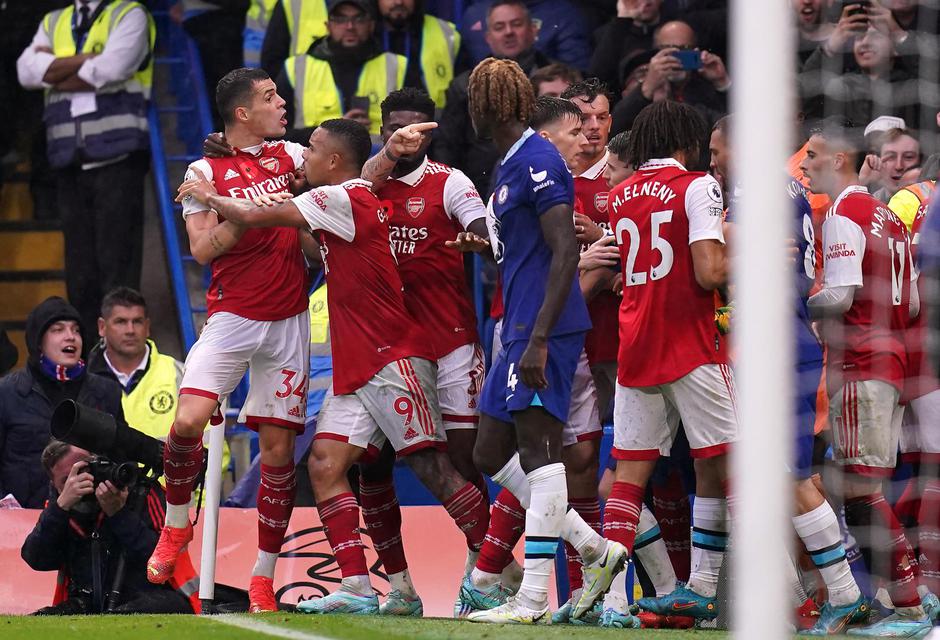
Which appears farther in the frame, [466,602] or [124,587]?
[124,587]

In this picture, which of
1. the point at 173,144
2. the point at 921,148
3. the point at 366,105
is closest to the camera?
the point at 921,148

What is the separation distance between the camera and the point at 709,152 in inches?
318

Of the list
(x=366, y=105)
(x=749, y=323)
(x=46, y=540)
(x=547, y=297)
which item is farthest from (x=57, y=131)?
(x=749, y=323)

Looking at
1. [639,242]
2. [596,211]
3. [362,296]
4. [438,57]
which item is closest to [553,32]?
[438,57]

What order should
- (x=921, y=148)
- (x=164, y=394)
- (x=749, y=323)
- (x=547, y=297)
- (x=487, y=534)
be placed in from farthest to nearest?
(x=164, y=394)
(x=921, y=148)
(x=487, y=534)
(x=547, y=297)
(x=749, y=323)

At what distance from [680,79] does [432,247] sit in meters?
2.62

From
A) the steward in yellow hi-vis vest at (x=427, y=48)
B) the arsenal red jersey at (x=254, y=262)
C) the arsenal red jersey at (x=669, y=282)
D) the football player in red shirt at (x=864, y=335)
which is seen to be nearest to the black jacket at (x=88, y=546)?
the arsenal red jersey at (x=254, y=262)

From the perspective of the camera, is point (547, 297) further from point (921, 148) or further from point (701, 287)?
point (921, 148)

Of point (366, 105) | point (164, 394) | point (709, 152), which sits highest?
point (366, 105)

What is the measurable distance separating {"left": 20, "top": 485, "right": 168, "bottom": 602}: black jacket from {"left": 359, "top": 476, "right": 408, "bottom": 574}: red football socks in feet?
4.07

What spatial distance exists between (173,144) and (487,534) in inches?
254

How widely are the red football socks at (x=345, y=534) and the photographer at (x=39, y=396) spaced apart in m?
2.42

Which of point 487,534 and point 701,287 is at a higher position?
point 701,287

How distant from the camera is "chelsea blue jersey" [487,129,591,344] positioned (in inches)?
253
